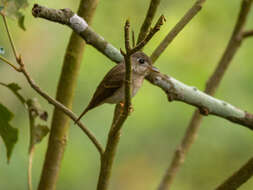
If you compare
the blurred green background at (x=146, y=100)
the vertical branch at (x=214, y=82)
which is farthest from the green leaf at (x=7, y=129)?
the blurred green background at (x=146, y=100)

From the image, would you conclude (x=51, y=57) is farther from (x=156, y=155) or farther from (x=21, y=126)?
(x=156, y=155)

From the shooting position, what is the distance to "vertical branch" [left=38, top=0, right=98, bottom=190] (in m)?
2.88

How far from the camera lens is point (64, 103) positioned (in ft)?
9.75

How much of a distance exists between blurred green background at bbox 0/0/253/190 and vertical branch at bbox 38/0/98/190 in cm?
256

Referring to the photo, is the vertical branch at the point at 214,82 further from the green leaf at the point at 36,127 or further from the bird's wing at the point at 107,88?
the green leaf at the point at 36,127

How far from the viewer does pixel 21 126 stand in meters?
6.25

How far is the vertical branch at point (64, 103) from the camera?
9.45ft

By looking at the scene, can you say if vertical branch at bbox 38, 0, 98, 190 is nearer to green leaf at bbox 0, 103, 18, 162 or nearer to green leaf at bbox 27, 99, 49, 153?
green leaf at bbox 27, 99, 49, 153

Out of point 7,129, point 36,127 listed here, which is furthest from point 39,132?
point 7,129

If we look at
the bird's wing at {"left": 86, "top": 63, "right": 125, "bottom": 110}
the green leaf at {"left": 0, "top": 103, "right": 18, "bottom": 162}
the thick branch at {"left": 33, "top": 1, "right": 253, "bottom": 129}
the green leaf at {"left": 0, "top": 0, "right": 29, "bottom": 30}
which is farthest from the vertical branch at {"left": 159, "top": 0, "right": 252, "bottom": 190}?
the green leaf at {"left": 0, "top": 0, "right": 29, "bottom": 30}

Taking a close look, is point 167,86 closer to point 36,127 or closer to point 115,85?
point 115,85

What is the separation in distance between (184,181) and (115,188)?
0.96m

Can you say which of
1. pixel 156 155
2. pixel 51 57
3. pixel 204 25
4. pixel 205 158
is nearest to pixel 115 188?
pixel 156 155

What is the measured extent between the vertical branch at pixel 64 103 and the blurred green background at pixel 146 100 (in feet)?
8.40
